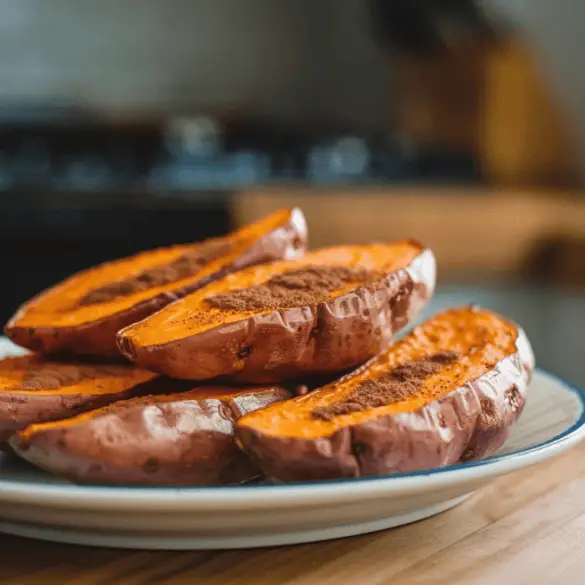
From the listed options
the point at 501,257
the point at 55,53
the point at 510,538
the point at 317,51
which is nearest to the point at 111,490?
the point at 510,538

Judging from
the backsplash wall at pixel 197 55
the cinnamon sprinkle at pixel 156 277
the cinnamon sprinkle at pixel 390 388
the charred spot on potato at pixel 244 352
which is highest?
the backsplash wall at pixel 197 55

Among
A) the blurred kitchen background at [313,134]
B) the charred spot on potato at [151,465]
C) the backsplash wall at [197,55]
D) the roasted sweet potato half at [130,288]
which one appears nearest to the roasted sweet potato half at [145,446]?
the charred spot on potato at [151,465]

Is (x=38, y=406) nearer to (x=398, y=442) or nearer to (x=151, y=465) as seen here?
(x=151, y=465)

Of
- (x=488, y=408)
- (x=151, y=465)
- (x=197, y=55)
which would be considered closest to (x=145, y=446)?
(x=151, y=465)

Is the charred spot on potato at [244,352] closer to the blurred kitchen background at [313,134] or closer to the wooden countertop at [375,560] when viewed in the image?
the wooden countertop at [375,560]

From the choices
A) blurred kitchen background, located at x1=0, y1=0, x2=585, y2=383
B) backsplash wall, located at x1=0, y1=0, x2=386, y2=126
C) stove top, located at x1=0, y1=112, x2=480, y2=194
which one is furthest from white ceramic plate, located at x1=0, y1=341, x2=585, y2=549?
backsplash wall, located at x1=0, y1=0, x2=386, y2=126

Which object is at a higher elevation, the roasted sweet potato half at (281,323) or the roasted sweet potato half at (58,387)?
the roasted sweet potato half at (281,323)

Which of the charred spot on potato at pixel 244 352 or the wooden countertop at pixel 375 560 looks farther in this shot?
the charred spot on potato at pixel 244 352
